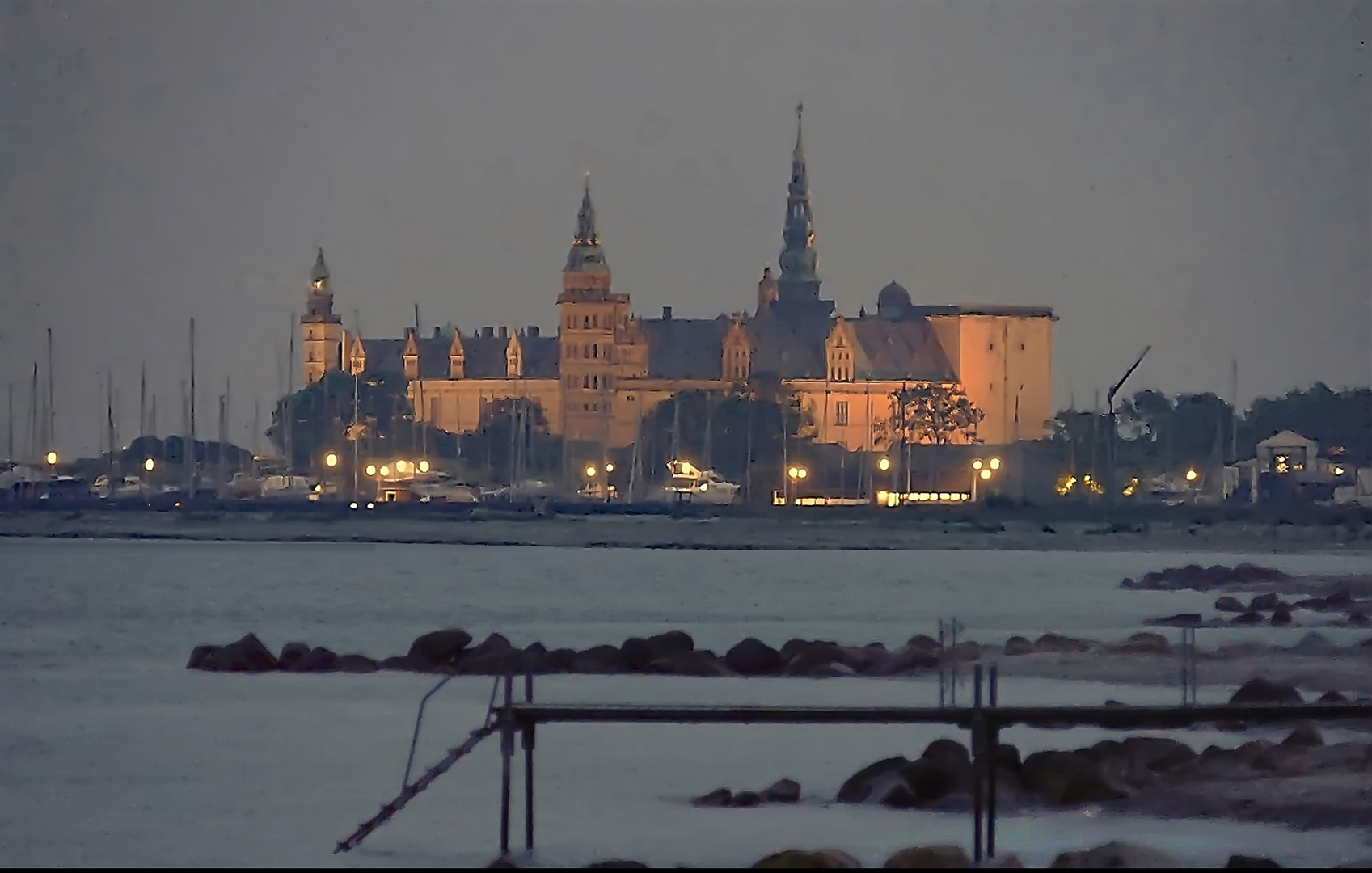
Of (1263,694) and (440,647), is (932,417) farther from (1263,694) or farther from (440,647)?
(1263,694)

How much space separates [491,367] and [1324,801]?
165907mm

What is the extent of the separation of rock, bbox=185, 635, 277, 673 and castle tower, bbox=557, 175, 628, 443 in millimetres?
129072

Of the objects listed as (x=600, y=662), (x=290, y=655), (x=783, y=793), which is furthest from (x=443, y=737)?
(x=290, y=655)

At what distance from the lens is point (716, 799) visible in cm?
2680

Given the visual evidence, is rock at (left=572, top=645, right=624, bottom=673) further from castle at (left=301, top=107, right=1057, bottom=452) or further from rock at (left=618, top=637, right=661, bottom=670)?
castle at (left=301, top=107, right=1057, bottom=452)

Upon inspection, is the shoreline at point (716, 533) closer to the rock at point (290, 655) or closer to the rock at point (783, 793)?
the rock at point (290, 655)

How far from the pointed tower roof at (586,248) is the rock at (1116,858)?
546 ft

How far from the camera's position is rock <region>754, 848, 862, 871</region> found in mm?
19922

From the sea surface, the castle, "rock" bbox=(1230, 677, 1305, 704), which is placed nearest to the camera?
the sea surface

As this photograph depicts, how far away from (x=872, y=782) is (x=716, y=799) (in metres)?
1.65

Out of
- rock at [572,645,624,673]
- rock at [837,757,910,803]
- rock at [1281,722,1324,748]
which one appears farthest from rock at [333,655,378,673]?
rock at [1281,722,1324,748]

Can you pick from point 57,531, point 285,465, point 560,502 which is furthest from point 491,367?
point 57,531

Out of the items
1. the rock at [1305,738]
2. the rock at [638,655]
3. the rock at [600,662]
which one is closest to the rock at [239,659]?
the rock at [600,662]

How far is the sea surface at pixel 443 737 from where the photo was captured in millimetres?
24047
